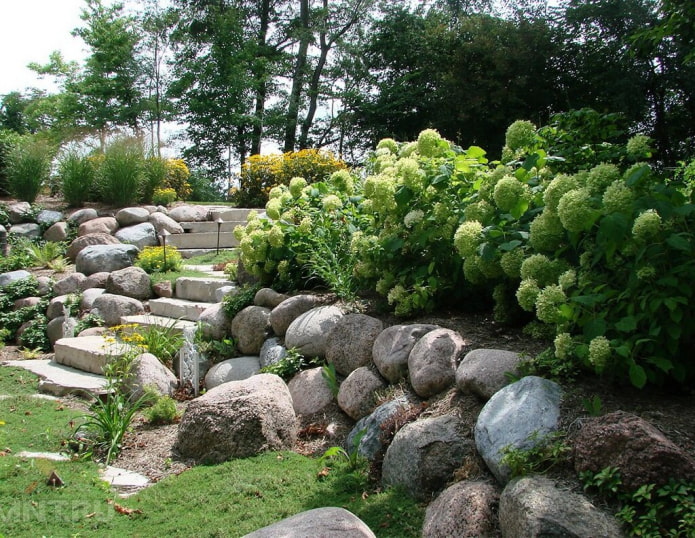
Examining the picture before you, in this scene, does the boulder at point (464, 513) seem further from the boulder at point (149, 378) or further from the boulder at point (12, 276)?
the boulder at point (12, 276)

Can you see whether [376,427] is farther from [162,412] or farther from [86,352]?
[86,352]

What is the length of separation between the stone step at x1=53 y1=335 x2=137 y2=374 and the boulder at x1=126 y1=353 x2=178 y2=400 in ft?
1.35

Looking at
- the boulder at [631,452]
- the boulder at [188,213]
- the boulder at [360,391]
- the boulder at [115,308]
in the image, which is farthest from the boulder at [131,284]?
the boulder at [631,452]

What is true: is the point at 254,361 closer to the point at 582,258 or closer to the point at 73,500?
the point at 73,500

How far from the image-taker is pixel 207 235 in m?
11.4

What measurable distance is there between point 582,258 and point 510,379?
73cm

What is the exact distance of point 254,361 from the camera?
5652 mm

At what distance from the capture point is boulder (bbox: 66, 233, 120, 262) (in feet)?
34.6

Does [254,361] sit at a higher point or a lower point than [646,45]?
lower

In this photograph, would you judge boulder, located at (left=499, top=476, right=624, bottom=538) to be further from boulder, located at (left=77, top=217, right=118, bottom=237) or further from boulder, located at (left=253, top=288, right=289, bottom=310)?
boulder, located at (left=77, top=217, right=118, bottom=237)

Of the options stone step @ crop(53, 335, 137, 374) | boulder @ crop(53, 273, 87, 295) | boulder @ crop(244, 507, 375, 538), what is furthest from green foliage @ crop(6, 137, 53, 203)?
boulder @ crop(244, 507, 375, 538)

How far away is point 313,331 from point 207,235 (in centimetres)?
693

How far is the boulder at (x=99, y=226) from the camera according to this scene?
11.2 meters

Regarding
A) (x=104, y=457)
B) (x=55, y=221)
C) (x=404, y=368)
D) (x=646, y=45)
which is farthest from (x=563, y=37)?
(x=104, y=457)
